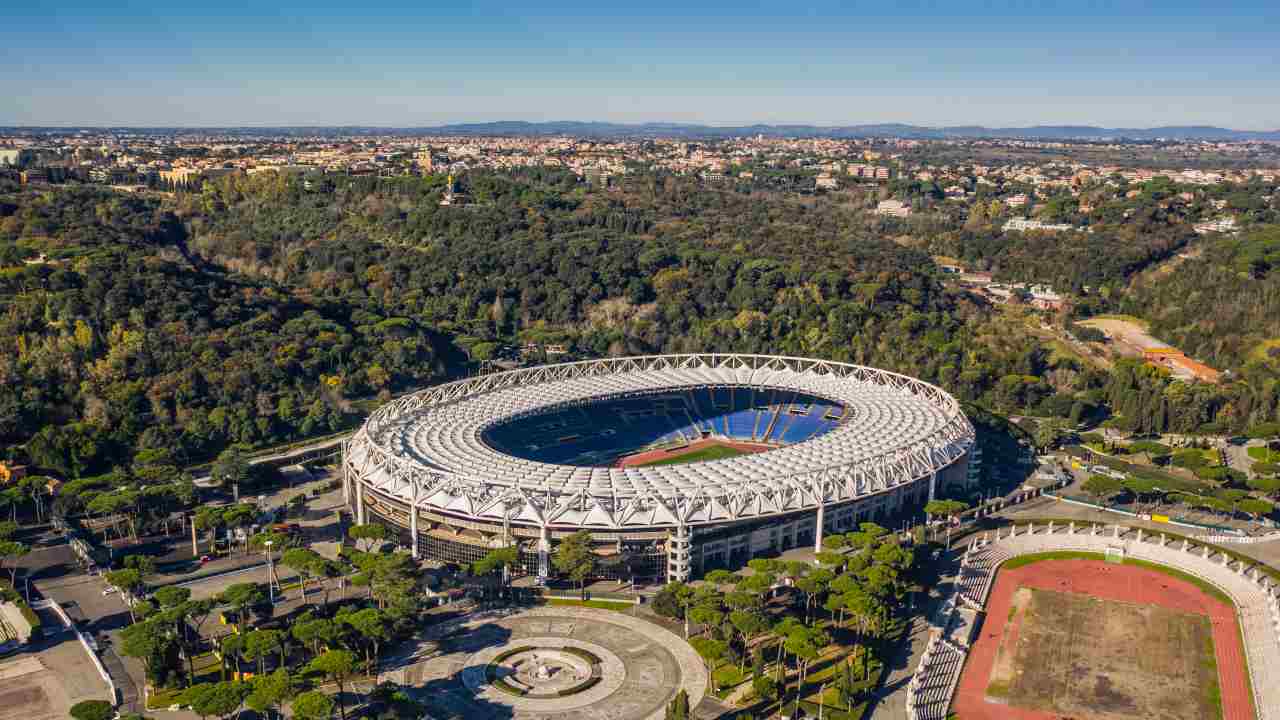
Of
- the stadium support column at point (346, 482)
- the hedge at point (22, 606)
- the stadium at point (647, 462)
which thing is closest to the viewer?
the hedge at point (22, 606)

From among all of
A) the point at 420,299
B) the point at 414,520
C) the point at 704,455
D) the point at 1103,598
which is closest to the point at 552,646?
the point at 414,520

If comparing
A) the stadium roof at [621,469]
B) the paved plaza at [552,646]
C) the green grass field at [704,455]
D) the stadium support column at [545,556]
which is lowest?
the paved plaza at [552,646]

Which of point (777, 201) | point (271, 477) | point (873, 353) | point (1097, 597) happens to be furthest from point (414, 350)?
point (777, 201)

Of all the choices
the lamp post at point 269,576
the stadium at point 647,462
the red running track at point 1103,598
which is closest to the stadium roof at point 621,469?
the stadium at point 647,462

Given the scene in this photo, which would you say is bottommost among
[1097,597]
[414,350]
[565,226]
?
[1097,597]

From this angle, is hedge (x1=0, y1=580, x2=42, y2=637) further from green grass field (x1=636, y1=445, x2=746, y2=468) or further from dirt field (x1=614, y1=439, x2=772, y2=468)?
green grass field (x1=636, y1=445, x2=746, y2=468)

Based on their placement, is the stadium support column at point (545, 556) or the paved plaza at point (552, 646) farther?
the stadium support column at point (545, 556)

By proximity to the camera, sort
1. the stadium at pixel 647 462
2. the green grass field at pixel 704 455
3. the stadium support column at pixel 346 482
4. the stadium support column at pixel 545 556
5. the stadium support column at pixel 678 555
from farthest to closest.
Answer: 1. the green grass field at pixel 704 455
2. the stadium support column at pixel 346 482
3. the stadium at pixel 647 462
4. the stadium support column at pixel 545 556
5. the stadium support column at pixel 678 555

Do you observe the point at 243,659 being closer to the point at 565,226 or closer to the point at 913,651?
the point at 913,651

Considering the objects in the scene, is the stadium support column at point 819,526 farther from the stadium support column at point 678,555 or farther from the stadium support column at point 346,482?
the stadium support column at point 346,482
